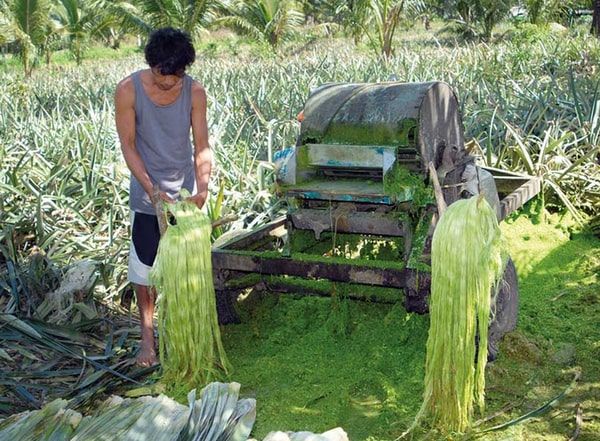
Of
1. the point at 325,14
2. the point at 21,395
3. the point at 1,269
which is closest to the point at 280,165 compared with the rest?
the point at 21,395

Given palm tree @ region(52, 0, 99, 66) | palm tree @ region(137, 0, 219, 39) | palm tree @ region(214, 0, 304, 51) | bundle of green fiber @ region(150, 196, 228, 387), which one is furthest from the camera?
palm tree @ region(52, 0, 99, 66)

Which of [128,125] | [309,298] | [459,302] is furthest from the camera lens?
[309,298]

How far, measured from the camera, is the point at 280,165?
4000mm

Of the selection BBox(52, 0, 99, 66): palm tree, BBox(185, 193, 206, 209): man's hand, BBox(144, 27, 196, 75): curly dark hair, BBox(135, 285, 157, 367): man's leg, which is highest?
BBox(52, 0, 99, 66): palm tree

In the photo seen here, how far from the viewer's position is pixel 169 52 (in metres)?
3.75

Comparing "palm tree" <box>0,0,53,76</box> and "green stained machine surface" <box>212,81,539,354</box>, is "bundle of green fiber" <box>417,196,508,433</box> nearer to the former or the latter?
"green stained machine surface" <box>212,81,539,354</box>

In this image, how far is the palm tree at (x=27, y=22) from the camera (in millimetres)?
20031

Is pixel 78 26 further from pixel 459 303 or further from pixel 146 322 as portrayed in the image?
pixel 459 303

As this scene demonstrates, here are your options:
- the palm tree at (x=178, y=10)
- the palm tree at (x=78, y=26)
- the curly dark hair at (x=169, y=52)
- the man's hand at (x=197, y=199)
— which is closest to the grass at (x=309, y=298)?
the man's hand at (x=197, y=199)

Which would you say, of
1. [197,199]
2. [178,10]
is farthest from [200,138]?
[178,10]

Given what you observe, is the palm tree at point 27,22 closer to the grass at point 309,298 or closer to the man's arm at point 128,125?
the grass at point 309,298

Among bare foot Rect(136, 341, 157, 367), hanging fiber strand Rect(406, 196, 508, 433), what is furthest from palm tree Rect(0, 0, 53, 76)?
hanging fiber strand Rect(406, 196, 508, 433)

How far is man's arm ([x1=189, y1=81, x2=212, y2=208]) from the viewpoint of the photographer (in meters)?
4.07

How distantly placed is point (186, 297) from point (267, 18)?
21.5 meters
